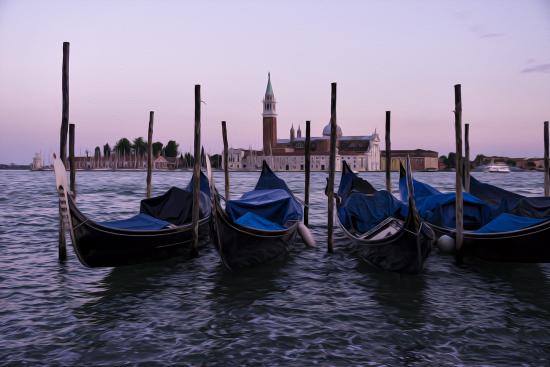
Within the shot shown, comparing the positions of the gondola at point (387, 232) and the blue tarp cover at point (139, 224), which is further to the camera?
the blue tarp cover at point (139, 224)

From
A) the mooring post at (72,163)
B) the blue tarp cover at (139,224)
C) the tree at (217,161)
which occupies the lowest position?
the blue tarp cover at (139,224)

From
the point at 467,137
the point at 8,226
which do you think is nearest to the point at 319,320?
the point at 467,137

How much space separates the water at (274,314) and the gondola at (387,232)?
0.24 meters

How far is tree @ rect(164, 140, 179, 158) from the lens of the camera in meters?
102

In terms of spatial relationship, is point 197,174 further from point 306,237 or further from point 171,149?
point 171,149

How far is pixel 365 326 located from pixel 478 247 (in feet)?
9.27

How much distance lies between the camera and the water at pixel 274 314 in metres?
4.34

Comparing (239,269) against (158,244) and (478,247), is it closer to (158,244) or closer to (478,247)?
(158,244)

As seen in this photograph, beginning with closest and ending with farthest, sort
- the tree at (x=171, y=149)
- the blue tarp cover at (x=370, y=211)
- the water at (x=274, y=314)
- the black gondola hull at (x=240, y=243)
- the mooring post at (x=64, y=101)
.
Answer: the water at (x=274, y=314)
the black gondola hull at (x=240, y=243)
the mooring post at (x=64, y=101)
the blue tarp cover at (x=370, y=211)
the tree at (x=171, y=149)

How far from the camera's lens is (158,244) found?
7102mm

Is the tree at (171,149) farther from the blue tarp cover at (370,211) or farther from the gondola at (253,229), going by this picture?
the blue tarp cover at (370,211)

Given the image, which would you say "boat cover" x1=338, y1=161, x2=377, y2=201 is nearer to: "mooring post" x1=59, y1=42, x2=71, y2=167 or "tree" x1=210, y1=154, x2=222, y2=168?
"mooring post" x1=59, y1=42, x2=71, y2=167

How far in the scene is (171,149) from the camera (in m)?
102

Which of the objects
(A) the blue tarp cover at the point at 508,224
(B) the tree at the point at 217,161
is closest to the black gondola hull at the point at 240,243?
(A) the blue tarp cover at the point at 508,224
